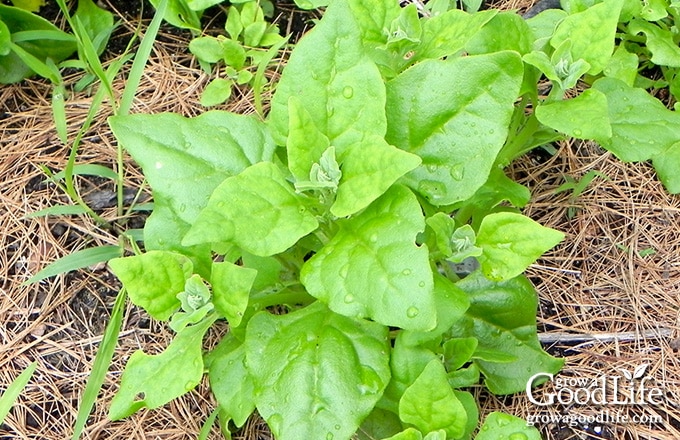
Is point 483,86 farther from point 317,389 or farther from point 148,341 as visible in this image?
point 148,341

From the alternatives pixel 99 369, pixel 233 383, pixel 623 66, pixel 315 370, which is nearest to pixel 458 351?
pixel 315 370

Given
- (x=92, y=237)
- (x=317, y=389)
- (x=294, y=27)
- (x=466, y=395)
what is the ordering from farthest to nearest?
(x=294, y=27)
(x=92, y=237)
(x=466, y=395)
(x=317, y=389)

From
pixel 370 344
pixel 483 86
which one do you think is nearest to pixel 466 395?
pixel 370 344

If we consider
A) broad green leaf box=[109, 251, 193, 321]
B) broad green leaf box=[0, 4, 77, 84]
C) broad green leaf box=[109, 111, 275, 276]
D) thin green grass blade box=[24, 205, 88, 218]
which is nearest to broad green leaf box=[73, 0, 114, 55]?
broad green leaf box=[0, 4, 77, 84]

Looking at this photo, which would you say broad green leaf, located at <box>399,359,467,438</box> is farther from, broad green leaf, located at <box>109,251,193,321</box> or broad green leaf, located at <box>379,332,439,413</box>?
broad green leaf, located at <box>109,251,193,321</box>

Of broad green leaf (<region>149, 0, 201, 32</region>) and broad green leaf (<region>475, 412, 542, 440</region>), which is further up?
broad green leaf (<region>149, 0, 201, 32</region>)

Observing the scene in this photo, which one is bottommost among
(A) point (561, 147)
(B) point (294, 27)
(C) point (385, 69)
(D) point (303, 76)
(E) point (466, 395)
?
(E) point (466, 395)
